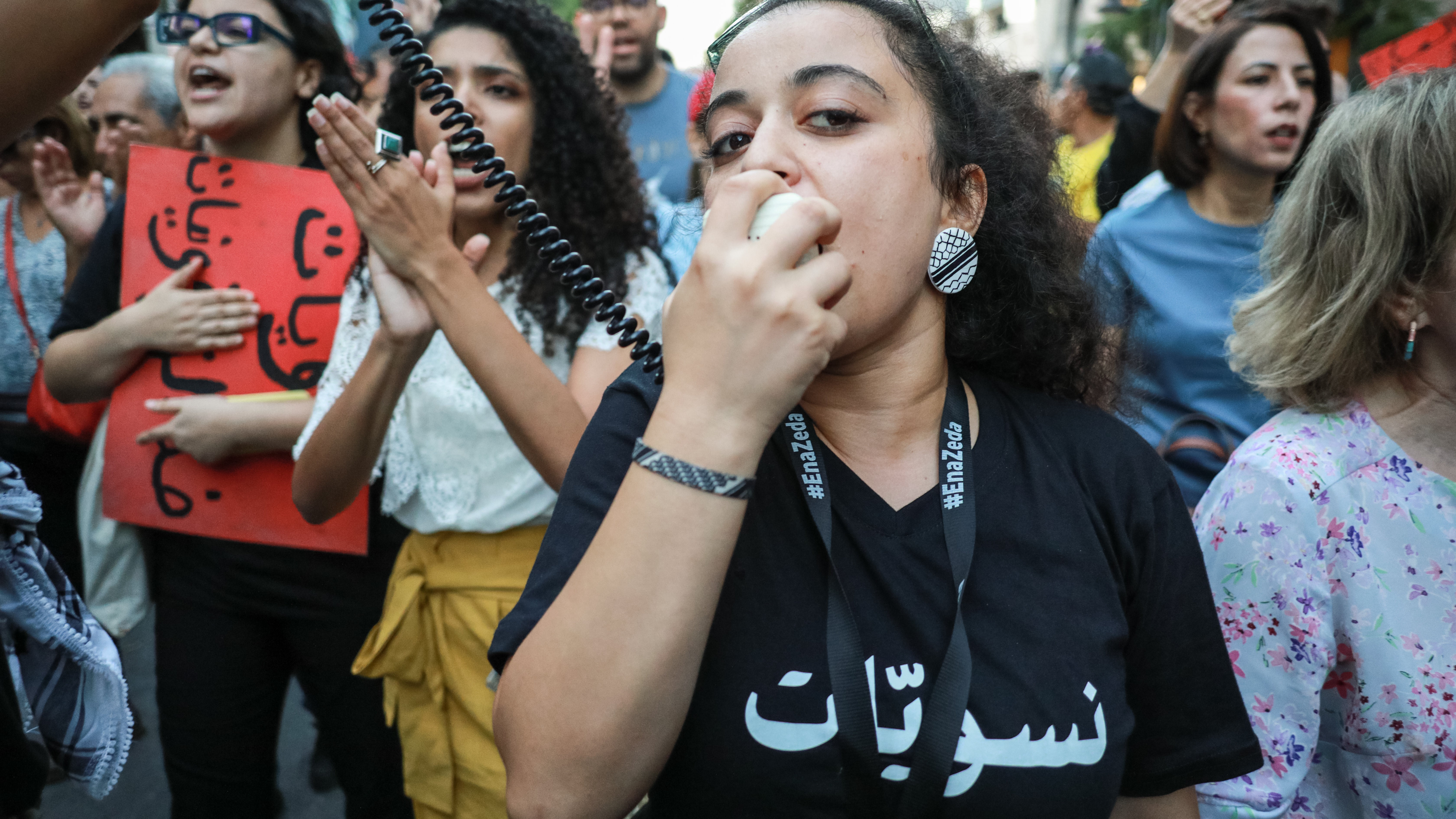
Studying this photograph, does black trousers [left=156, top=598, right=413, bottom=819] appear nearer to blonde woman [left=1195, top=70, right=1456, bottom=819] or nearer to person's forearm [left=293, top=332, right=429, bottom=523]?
person's forearm [left=293, top=332, right=429, bottom=523]

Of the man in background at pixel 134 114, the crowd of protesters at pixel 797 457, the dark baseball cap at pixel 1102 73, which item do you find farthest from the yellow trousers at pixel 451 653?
the dark baseball cap at pixel 1102 73

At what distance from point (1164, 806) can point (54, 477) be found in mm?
3971

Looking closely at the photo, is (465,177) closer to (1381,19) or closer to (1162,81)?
(1162,81)

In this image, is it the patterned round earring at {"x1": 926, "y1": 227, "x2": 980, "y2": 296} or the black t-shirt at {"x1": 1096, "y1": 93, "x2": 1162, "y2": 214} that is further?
the black t-shirt at {"x1": 1096, "y1": 93, "x2": 1162, "y2": 214}

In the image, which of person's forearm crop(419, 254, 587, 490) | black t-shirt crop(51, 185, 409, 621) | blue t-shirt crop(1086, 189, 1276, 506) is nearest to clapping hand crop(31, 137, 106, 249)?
black t-shirt crop(51, 185, 409, 621)

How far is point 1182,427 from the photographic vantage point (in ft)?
9.91

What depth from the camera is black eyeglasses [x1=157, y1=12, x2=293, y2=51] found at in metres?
2.79

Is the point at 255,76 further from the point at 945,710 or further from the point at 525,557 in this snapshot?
the point at 945,710

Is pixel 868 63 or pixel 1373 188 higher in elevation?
pixel 868 63

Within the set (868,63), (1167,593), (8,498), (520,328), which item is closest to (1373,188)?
(1167,593)

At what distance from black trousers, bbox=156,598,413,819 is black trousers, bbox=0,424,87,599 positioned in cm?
127

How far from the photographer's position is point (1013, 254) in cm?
170

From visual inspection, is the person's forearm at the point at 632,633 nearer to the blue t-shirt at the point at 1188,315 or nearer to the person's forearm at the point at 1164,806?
the person's forearm at the point at 1164,806

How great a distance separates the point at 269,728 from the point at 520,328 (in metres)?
1.35
